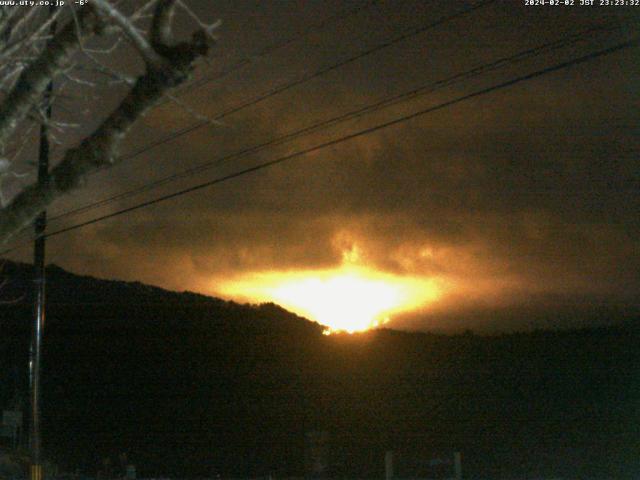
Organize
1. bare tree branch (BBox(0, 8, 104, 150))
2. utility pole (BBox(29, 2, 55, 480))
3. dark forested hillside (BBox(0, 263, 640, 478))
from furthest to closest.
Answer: dark forested hillside (BBox(0, 263, 640, 478)) < utility pole (BBox(29, 2, 55, 480)) < bare tree branch (BBox(0, 8, 104, 150))

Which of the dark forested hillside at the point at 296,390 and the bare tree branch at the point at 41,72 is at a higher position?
the bare tree branch at the point at 41,72

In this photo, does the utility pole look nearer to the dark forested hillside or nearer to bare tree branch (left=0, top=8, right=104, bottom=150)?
bare tree branch (left=0, top=8, right=104, bottom=150)

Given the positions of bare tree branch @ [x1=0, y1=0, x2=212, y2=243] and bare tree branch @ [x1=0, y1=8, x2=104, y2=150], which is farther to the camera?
bare tree branch @ [x1=0, y1=8, x2=104, y2=150]

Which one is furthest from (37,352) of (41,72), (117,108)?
(117,108)

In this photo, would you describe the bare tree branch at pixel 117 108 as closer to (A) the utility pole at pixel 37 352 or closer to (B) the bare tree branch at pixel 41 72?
(B) the bare tree branch at pixel 41 72

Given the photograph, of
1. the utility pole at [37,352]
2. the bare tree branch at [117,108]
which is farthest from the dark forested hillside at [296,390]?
the bare tree branch at [117,108]

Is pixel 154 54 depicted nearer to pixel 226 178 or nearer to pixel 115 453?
pixel 226 178

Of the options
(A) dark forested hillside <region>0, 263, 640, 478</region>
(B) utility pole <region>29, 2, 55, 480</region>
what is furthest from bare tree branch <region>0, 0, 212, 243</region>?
(A) dark forested hillside <region>0, 263, 640, 478</region>

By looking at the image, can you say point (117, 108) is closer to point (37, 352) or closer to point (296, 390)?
point (37, 352)

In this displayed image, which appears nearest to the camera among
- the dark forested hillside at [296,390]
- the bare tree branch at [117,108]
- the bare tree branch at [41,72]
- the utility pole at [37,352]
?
the bare tree branch at [117,108]
